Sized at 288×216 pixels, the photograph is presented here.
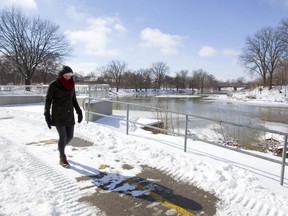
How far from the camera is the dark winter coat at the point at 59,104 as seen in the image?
481cm

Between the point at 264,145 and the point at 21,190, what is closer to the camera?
the point at 21,190

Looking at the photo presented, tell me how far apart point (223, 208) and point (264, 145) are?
29.3 ft

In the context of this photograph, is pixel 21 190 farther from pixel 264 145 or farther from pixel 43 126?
pixel 264 145

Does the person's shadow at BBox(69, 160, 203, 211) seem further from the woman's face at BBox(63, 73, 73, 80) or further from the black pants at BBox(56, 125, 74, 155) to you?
the woman's face at BBox(63, 73, 73, 80)

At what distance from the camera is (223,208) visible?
372 centimetres

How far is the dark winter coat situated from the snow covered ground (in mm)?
883

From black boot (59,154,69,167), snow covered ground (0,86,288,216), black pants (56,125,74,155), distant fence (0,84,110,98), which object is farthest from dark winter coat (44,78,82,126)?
distant fence (0,84,110,98)

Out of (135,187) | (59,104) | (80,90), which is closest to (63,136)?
(59,104)

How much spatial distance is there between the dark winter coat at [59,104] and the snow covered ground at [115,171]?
0.88m

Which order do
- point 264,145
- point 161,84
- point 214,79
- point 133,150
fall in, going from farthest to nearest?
point 214,79 → point 161,84 → point 264,145 → point 133,150

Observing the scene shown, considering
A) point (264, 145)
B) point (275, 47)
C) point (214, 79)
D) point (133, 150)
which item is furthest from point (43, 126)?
point (214, 79)

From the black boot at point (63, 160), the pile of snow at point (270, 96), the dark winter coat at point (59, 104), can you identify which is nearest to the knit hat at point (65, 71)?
the dark winter coat at point (59, 104)

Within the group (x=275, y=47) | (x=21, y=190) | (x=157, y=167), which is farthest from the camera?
(x=275, y=47)

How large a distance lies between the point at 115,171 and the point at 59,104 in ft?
5.12
